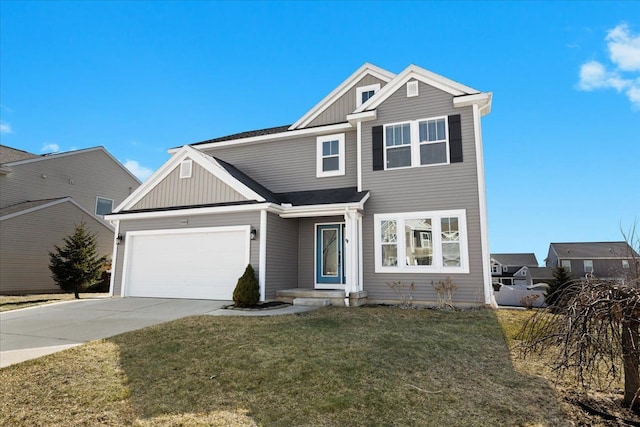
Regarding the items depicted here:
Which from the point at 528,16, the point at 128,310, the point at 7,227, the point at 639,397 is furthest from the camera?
the point at 7,227

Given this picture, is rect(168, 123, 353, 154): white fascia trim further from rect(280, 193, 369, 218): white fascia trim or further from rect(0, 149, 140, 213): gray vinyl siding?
rect(0, 149, 140, 213): gray vinyl siding

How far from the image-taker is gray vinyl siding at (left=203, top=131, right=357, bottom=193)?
13.1 m

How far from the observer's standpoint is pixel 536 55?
1227cm

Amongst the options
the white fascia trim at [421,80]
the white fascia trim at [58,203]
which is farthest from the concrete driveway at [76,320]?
the white fascia trim at [421,80]

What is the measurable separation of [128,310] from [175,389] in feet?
22.0

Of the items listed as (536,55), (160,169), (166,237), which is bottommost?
(166,237)

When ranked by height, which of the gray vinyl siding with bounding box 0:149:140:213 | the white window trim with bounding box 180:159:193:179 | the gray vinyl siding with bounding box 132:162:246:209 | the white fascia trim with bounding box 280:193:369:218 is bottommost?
the white fascia trim with bounding box 280:193:369:218

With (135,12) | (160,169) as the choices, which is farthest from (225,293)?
(135,12)

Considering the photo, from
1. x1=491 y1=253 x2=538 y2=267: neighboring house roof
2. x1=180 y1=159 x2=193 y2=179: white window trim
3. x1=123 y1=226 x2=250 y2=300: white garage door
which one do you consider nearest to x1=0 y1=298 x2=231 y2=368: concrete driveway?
x1=123 y1=226 x2=250 y2=300: white garage door

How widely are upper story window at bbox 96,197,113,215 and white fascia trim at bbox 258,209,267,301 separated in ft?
50.4

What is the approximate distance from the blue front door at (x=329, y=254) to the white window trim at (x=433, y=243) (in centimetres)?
160

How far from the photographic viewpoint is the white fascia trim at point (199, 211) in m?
11.2

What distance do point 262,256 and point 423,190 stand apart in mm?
5310

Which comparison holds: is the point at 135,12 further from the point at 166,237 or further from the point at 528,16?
the point at 528,16
